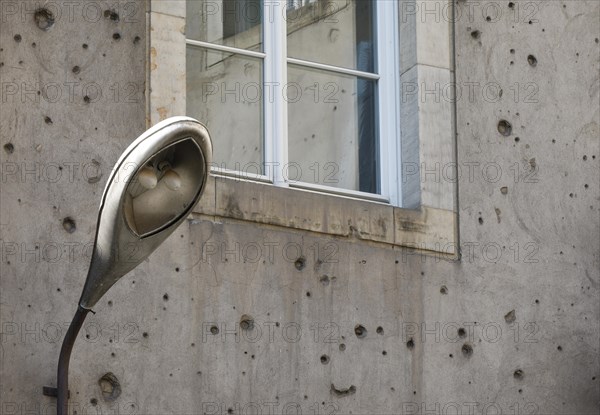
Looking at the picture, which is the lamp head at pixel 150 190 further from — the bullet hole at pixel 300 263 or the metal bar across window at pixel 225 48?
the metal bar across window at pixel 225 48

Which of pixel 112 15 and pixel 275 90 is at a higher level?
pixel 112 15

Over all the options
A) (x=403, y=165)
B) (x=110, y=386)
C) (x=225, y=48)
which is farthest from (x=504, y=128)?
(x=110, y=386)

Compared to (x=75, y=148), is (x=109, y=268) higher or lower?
lower

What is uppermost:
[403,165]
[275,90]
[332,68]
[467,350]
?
[332,68]

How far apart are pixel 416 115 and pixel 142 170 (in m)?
2.64

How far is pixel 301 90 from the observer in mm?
8703

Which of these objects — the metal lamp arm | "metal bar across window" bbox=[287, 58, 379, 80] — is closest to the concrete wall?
the metal lamp arm

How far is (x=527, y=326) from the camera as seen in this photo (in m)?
8.63

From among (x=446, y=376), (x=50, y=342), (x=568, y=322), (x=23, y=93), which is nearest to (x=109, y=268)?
(x=50, y=342)

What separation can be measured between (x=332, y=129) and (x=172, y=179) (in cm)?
240

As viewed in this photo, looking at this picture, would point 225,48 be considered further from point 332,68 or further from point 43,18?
point 43,18

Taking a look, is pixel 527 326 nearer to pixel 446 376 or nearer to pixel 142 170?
pixel 446 376

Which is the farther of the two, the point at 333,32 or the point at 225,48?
the point at 333,32

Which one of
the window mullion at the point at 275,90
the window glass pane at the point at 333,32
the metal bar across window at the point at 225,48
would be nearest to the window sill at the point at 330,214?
the window mullion at the point at 275,90
